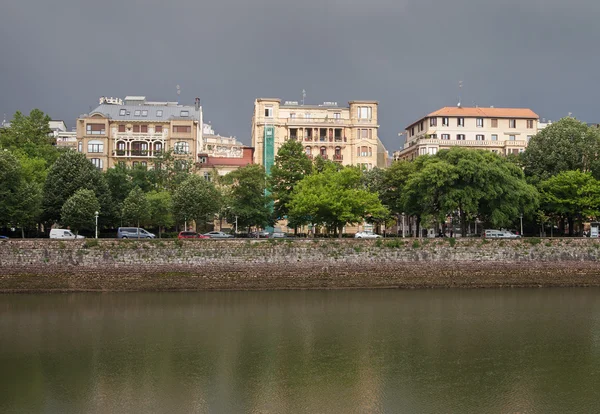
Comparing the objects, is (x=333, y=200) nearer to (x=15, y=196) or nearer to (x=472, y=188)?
(x=472, y=188)

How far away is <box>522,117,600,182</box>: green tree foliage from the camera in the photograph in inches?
2822

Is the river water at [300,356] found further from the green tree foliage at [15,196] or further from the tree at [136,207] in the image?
the tree at [136,207]

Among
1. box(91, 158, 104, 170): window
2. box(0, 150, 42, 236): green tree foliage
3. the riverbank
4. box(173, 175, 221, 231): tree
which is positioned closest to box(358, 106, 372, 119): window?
box(173, 175, 221, 231): tree

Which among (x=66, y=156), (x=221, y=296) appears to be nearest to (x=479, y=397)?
(x=221, y=296)

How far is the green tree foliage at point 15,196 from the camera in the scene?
5609 centimetres

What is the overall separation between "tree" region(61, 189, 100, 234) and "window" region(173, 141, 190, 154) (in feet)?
86.6

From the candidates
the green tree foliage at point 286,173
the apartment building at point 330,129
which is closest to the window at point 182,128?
the apartment building at point 330,129

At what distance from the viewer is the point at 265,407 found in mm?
22297

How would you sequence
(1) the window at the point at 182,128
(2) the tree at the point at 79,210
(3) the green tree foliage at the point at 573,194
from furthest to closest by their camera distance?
(1) the window at the point at 182,128 → (3) the green tree foliage at the point at 573,194 → (2) the tree at the point at 79,210

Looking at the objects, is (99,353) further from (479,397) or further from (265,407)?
(479,397)

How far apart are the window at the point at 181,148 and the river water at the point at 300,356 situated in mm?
44574

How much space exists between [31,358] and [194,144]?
68.7 m

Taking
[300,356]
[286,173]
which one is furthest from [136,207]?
[300,356]

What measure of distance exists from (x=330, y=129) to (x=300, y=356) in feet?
223
